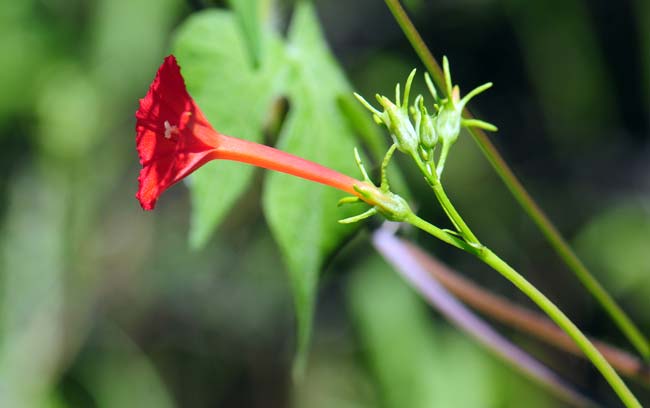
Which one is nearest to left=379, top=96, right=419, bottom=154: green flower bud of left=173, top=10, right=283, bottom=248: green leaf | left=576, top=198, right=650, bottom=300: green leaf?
left=173, top=10, right=283, bottom=248: green leaf

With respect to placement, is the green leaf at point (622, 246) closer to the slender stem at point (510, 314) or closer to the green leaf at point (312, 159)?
the slender stem at point (510, 314)

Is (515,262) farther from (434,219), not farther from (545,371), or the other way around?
(545,371)

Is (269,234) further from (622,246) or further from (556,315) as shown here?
(556,315)

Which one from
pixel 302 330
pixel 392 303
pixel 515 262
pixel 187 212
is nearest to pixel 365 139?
pixel 302 330

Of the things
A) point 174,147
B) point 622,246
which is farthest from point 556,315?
point 622,246

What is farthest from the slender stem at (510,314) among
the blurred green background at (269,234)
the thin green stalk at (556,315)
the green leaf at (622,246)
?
the green leaf at (622,246)

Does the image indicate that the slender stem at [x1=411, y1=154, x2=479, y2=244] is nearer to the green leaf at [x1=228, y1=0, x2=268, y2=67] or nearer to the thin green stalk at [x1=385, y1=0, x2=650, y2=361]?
the thin green stalk at [x1=385, y1=0, x2=650, y2=361]
